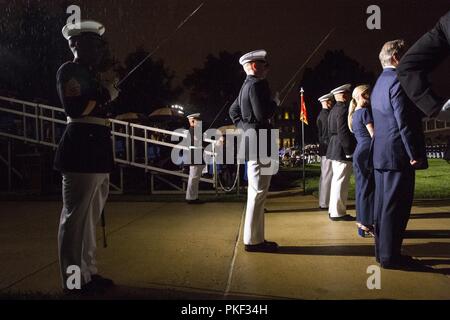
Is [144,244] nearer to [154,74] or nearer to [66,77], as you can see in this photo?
[66,77]

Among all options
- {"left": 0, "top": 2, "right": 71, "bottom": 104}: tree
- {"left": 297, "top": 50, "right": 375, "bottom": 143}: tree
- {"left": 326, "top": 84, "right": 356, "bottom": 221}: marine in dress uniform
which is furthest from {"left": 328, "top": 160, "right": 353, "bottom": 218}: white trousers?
{"left": 297, "top": 50, "right": 375, "bottom": 143}: tree

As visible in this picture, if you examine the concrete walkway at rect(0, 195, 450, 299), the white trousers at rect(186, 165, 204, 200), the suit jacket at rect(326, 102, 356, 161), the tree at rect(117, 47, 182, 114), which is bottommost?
the concrete walkway at rect(0, 195, 450, 299)

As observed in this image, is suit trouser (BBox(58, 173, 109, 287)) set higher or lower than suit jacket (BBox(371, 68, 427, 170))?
lower

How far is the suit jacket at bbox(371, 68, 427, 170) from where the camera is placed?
3801 millimetres

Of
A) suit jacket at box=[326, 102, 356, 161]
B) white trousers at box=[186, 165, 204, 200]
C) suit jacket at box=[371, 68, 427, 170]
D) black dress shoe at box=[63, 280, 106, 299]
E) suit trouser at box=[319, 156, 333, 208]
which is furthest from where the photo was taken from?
white trousers at box=[186, 165, 204, 200]

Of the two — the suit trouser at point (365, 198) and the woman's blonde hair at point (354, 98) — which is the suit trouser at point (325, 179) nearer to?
the woman's blonde hair at point (354, 98)

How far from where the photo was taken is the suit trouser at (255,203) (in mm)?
4715

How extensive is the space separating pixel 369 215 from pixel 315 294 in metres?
2.39

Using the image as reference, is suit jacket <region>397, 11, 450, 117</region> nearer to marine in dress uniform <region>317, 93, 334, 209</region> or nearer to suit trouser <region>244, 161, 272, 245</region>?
suit trouser <region>244, 161, 272, 245</region>

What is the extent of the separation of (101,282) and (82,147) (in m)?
1.04

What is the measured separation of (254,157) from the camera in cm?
469

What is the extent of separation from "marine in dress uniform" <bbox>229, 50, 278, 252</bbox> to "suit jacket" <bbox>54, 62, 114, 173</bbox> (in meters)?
1.67

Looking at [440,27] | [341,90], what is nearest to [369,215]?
[341,90]

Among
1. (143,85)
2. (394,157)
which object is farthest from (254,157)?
(143,85)
